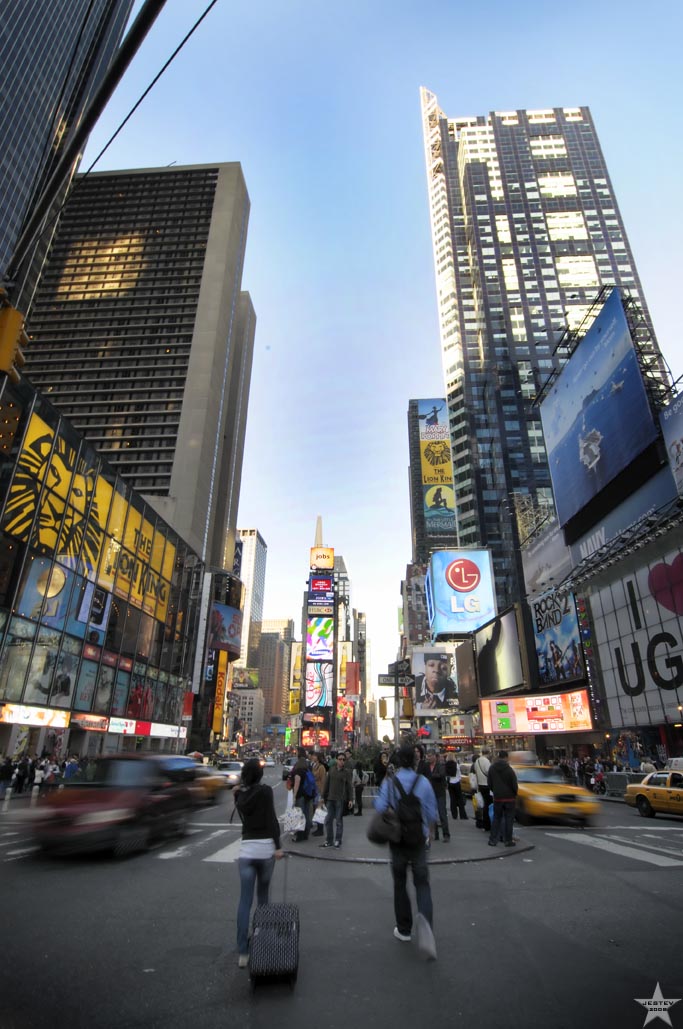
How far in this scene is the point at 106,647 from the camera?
37.8 metres

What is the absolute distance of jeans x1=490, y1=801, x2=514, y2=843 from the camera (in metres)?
10.3

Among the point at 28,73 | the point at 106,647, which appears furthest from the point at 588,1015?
the point at 28,73

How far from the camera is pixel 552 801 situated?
14.4 m

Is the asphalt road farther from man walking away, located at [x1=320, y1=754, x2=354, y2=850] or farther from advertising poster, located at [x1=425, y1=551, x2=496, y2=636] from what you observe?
advertising poster, located at [x1=425, y1=551, x2=496, y2=636]

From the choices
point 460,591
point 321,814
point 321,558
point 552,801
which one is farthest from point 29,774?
point 321,558

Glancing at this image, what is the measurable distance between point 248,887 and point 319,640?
110 meters

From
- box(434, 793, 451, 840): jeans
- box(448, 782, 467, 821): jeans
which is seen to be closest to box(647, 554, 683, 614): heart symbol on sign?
box(448, 782, 467, 821): jeans

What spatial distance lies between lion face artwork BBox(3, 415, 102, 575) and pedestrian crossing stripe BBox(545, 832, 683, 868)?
28027 mm

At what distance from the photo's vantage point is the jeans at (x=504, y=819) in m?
10.3

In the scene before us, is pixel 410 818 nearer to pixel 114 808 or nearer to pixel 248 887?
pixel 248 887

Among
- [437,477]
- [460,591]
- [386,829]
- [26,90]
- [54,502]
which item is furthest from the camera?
[437,477]

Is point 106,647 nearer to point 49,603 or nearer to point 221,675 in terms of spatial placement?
point 49,603

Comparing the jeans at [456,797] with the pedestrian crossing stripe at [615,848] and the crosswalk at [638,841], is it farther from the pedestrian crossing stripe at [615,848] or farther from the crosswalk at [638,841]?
the pedestrian crossing stripe at [615,848]

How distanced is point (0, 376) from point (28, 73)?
119 metres
